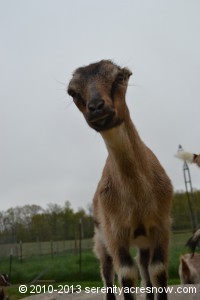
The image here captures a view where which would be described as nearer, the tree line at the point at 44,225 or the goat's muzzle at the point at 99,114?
the goat's muzzle at the point at 99,114

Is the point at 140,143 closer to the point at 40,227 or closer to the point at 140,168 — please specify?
the point at 140,168

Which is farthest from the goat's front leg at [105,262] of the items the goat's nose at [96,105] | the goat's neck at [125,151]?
the goat's nose at [96,105]

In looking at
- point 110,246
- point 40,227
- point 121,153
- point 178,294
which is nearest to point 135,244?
point 110,246

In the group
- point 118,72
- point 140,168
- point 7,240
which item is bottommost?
point 7,240

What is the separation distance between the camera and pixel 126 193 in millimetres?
5445

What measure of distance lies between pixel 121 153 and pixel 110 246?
116cm

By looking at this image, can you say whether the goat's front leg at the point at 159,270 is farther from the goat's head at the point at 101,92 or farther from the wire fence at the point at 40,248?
the wire fence at the point at 40,248

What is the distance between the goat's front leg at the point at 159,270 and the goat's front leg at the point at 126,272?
235 millimetres

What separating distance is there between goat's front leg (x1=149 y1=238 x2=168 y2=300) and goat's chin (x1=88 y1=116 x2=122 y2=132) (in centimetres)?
167

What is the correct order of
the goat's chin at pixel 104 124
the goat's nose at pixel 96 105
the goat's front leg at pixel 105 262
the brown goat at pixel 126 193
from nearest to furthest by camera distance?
the goat's nose at pixel 96 105 → the goat's chin at pixel 104 124 → the brown goat at pixel 126 193 → the goat's front leg at pixel 105 262

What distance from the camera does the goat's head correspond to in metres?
4.78

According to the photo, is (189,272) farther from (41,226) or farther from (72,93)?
(41,226)

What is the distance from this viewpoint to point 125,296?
17.9ft

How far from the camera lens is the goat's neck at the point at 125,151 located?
5.38m
